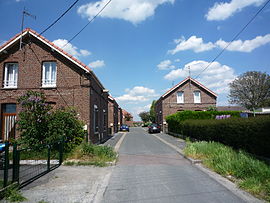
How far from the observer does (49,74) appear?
12680 millimetres

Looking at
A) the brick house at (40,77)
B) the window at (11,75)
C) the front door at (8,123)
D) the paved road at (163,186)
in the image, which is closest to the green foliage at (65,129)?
the brick house at (40,77)

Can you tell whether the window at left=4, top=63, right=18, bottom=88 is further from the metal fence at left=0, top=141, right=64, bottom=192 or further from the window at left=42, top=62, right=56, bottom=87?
the metal fence at left=0, top=141, right=64, bottom=192

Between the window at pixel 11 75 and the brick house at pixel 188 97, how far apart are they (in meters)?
21.5

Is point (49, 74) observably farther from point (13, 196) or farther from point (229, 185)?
point (229, 185)

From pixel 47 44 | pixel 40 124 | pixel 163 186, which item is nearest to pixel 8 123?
pixel 40 124

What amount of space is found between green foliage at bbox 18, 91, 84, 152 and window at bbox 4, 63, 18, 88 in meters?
3.81

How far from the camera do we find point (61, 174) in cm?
653

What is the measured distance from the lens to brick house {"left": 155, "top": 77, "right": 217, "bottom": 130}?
3047 cm

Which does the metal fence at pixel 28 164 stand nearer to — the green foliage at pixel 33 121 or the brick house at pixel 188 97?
the green foliage at pixel 33 121

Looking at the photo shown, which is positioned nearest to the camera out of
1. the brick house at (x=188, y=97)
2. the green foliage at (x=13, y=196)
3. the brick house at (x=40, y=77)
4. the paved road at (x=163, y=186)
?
the green foliage at (x=13, y=196)

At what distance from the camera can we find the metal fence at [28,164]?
5.17 meters

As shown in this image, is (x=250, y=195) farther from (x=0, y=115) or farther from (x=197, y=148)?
(x=0, y=115)

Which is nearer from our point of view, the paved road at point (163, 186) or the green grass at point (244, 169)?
the paved road at point (163, 186)

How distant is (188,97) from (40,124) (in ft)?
81.1
